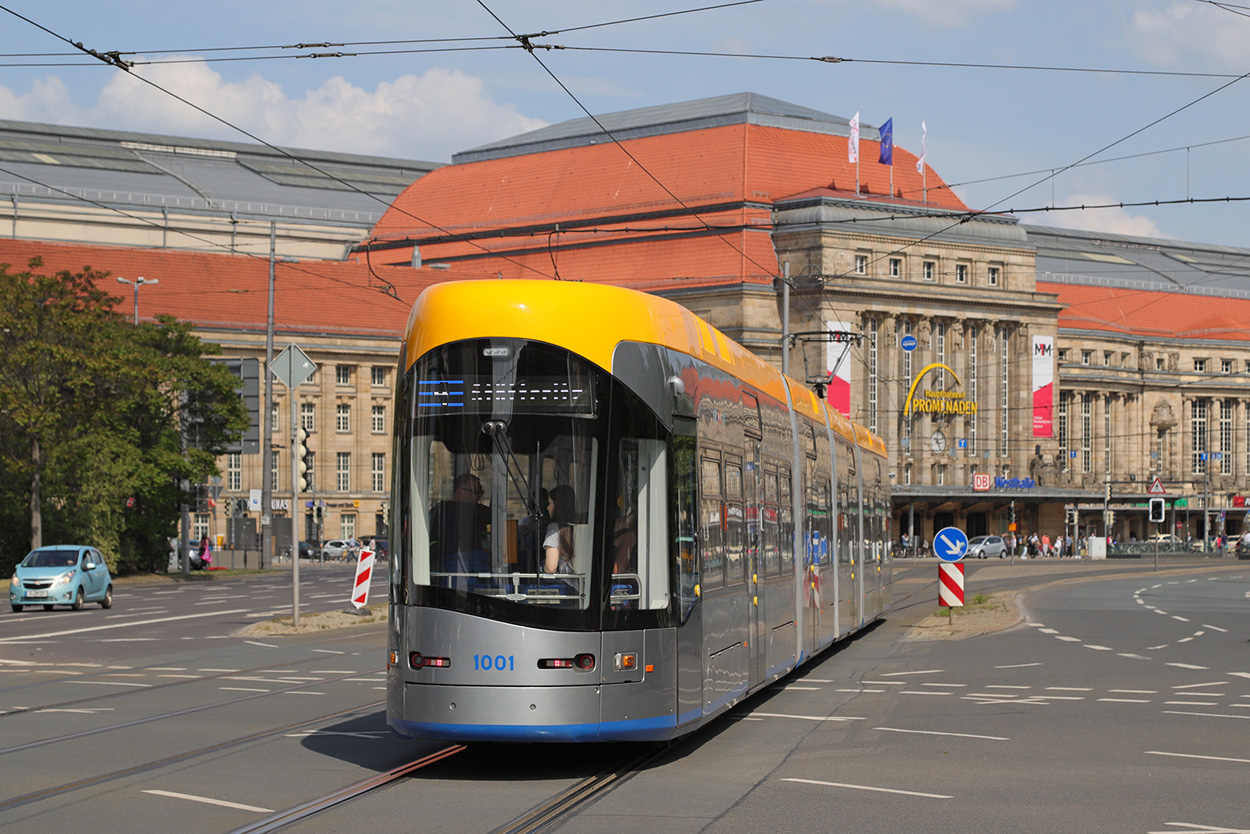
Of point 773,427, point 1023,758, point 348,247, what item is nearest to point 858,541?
point 773,427

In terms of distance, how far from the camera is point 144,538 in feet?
196

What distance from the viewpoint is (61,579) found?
36656 millimetres

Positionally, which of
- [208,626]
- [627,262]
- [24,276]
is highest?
[627,262]

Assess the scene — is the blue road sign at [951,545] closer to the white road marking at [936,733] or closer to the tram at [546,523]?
the white road marking at [936,733]

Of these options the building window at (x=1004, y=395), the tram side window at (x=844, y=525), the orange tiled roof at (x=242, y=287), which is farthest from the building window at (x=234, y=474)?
the tram side window at (x=844, y=525)

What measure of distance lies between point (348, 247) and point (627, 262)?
946 inches

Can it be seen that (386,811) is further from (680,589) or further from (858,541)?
(858,541)

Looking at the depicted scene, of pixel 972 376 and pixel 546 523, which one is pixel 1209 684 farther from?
pixel 972 376

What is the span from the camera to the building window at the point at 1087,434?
5054 inches

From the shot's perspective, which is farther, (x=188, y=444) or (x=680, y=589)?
(x=188, y=444)

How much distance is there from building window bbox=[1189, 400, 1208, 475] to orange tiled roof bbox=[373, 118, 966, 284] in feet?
129

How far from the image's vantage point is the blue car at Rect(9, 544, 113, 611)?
36.4 m

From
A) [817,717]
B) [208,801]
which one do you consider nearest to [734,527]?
[817,717]

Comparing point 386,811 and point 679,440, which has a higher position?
point 679,440
